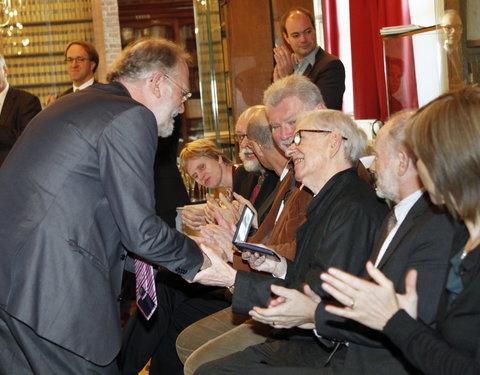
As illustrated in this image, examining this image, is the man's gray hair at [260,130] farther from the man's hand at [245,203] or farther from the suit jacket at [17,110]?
the suit jacket at [17,110]

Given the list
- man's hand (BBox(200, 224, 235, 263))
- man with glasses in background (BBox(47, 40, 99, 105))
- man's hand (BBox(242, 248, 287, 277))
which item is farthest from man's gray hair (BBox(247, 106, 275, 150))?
man with glasses in background (BBox(47, 40, 99, 105))

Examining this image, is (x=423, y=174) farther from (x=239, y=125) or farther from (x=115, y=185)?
(x=239, y=125)

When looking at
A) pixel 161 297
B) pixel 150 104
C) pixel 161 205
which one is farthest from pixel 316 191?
pixel 161 205

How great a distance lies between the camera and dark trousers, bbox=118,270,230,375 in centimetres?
388

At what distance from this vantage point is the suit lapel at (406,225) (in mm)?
2293

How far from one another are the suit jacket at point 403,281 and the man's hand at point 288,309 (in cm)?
11

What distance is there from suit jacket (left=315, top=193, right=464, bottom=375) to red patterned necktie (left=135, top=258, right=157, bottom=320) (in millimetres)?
760

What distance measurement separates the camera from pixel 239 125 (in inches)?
179

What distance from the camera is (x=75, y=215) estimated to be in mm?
2432

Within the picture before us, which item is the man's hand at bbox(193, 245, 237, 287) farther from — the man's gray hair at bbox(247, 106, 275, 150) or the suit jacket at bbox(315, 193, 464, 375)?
the man's gray hair at bbox(247, 106, 275, 150)

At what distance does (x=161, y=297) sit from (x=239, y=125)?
1.20 m

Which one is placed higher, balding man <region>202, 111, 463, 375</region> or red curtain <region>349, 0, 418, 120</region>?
red curtain <region>349, 0, 418, 120</region>

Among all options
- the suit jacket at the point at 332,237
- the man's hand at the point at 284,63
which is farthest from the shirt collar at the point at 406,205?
the man's hand at the point at 284,63

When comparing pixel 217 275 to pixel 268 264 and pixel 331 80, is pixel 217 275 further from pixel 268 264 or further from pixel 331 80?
pixel 331 80
